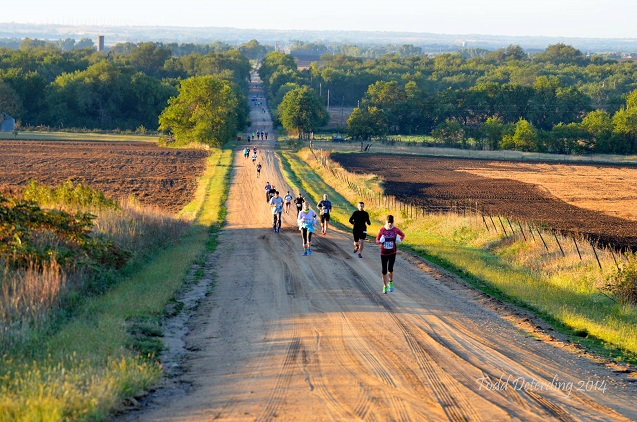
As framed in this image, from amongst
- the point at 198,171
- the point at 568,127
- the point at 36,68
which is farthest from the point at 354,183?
the point at 36,68

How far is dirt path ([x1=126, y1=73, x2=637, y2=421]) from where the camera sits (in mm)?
10664

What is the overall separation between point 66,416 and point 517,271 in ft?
55.7

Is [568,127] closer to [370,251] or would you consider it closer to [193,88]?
[193,88]

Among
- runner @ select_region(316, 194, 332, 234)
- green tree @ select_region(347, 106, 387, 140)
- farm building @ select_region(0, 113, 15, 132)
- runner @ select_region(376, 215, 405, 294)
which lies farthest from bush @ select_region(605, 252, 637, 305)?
farm building @ select_region(0, 113, 15, 132)

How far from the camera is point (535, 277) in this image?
893 inches

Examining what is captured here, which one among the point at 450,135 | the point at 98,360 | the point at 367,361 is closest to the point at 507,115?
the point at 450,135

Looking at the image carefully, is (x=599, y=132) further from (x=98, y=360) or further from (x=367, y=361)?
(x=98, y=360)

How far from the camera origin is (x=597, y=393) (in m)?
11.9

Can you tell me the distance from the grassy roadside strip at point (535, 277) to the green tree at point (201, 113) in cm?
5574

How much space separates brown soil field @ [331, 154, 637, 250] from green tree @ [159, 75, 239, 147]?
13503 millimetres

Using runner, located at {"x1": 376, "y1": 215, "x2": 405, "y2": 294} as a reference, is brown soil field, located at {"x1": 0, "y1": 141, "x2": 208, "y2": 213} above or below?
below

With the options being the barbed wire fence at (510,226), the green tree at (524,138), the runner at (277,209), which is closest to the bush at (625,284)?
the barbed wire fence at (510,226)

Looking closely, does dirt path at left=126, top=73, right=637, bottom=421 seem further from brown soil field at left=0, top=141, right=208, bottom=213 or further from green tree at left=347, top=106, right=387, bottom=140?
green tree at left=347, top=106, right=387, bottom=140

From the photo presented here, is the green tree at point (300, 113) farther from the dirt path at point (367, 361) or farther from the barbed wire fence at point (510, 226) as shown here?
A: the dirt path at point (367, 361)
